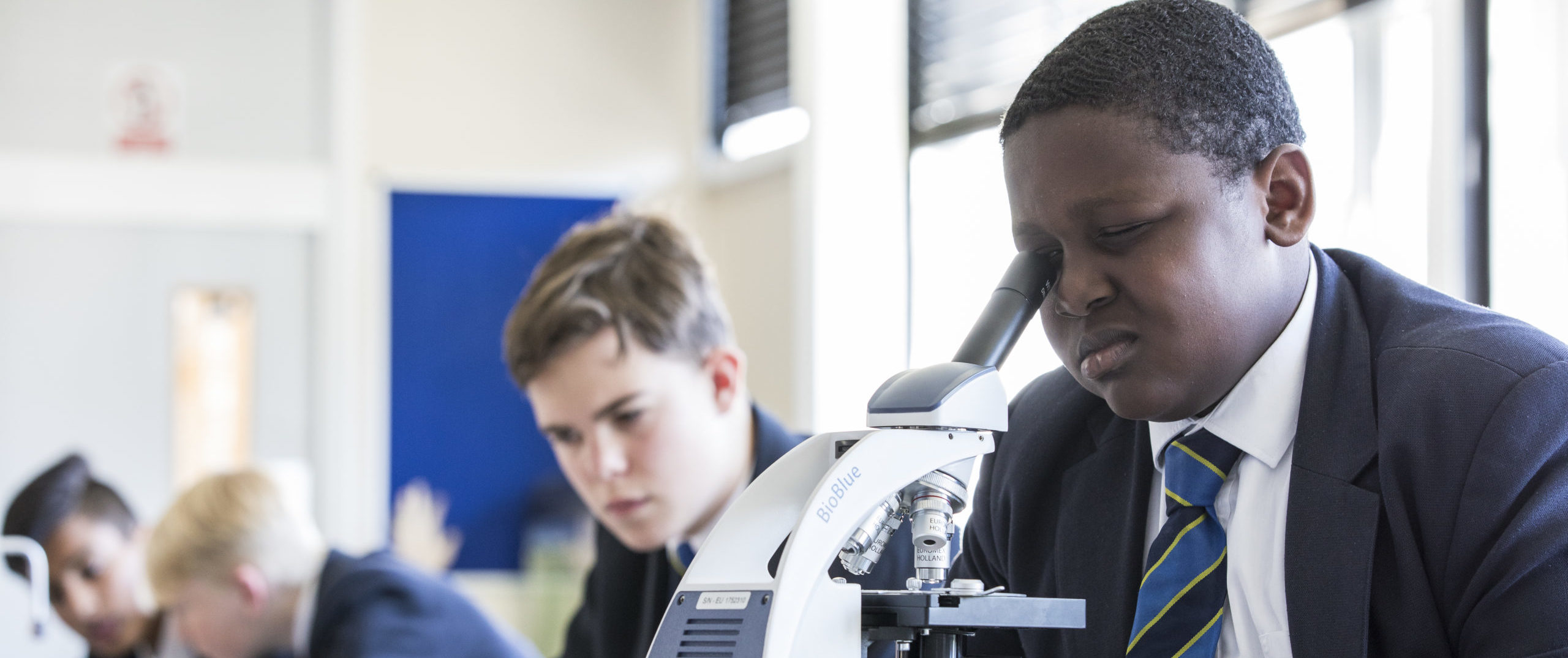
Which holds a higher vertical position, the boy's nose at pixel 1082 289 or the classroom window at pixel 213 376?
the boy's nose at pixel 1082 289

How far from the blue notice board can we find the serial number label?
3699 mm

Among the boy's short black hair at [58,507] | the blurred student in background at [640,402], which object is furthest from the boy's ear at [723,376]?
the boy's short black hair at [58,507]

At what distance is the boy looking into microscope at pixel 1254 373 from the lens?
84cm

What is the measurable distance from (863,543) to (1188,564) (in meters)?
0.29

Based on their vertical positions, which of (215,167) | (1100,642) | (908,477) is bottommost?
(1100,642)

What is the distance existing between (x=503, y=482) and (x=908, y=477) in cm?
378

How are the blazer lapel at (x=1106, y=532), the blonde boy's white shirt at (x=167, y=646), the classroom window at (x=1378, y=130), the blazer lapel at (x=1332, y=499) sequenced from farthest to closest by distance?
the blonde boy's white shirt at (x=167, y=646), the classroom window at (x=1378, y=130), the blazer lapel at (x=1106, y=532), the blazer lapel at (x=1332, y=499)

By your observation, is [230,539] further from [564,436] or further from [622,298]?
[622,298]

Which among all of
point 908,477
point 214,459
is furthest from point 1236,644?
point 214,459

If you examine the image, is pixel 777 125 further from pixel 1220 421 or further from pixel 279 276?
pixel 1220 421

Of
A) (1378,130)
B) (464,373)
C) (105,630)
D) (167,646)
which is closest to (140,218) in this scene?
(464,373)

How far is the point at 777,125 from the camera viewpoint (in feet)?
13.5

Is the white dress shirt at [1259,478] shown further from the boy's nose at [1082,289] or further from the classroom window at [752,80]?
the classroom window at [752,80]

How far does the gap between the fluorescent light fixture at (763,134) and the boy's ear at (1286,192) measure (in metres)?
2.78
